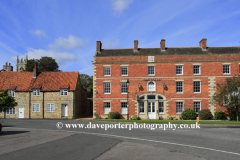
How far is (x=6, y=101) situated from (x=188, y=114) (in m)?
28.9

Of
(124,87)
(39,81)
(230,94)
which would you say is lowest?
(230,94)

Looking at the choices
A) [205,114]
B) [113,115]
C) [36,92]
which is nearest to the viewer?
[205,114]

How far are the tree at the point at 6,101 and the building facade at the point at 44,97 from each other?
2.20 ft

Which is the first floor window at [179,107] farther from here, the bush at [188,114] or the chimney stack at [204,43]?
the chimney stack at [204,43]

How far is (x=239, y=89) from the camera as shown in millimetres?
28766

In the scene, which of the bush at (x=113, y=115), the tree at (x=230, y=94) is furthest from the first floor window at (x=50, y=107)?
the tree at (x=230, y=94)

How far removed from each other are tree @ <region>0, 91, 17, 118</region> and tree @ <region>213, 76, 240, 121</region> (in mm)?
32265

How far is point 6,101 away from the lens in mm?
35125

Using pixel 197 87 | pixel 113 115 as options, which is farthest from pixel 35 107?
pixel 197 87

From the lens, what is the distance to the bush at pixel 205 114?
1192 inches

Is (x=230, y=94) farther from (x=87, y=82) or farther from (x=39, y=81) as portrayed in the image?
(x=87, y=82)

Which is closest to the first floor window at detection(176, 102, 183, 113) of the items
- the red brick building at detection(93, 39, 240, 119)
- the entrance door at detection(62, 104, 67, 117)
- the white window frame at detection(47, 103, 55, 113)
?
the red brick building at detection(93, 39, 240, 119)

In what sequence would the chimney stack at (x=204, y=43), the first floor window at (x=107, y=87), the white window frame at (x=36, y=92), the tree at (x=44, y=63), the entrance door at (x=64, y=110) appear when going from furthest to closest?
1. the tree at (x=44, y=63)
2. the white window frame at (x=36, y=92)
3. the entrance door at (x=64, y=110)
4. the chimney stack at (x=204, y=43)
5. the first floor window at (x=107, y=87)

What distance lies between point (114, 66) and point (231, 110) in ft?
60.5
